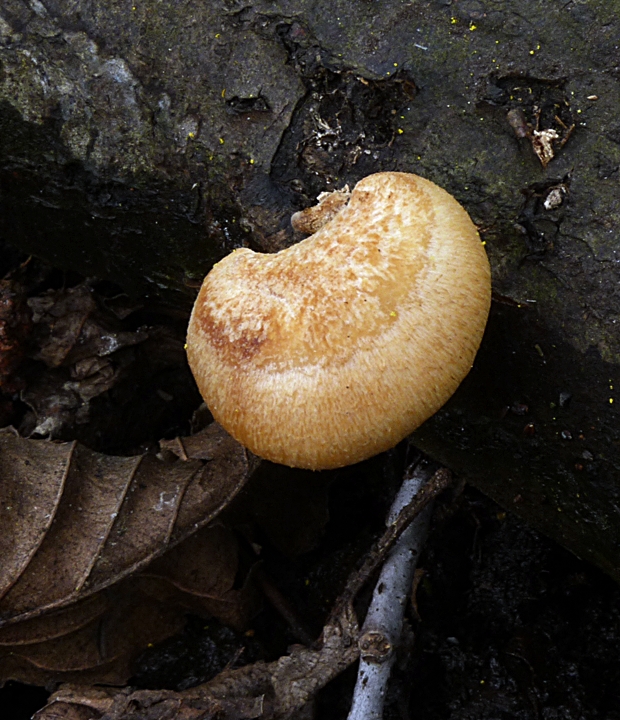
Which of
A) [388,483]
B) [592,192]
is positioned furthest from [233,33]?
[388,483]

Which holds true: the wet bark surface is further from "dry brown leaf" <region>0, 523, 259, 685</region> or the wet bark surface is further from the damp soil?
"dry brown leaf" <region>0, 523, 259, 685</region>

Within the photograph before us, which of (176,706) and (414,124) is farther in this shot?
(176,706)

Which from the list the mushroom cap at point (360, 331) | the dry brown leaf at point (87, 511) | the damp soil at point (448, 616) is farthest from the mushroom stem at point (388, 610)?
the mushroom cap at point (360, 331)

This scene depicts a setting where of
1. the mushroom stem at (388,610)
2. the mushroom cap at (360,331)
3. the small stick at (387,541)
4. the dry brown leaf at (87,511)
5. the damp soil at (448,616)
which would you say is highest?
the mushroom cap at (360,331)

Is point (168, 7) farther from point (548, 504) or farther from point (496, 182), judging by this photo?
point (548, 504)

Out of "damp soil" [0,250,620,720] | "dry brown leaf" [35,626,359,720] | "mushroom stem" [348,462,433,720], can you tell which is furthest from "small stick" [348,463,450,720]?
"damp soil" [0,250,620,720]

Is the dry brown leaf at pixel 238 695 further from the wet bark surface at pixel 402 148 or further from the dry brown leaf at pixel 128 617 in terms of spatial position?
the wet bark surface at pixel 402 148

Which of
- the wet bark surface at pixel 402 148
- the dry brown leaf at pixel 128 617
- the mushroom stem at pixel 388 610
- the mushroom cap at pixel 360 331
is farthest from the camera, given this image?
the dry brown leaf at pixel 128 617
